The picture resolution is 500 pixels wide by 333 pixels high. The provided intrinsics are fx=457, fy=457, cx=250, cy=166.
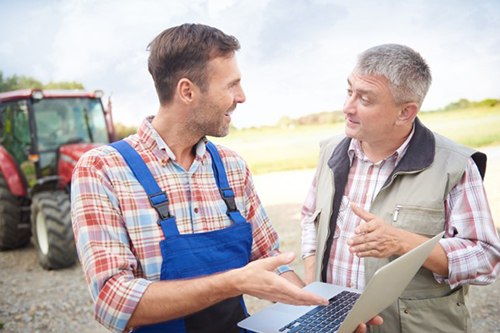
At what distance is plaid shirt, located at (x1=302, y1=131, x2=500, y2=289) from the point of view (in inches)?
67.6

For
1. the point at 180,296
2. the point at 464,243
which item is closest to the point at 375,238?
the point at 464,243

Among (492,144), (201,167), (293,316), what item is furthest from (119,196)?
(492,144)

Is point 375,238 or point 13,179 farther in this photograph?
point 13,179

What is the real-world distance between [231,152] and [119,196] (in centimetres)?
58

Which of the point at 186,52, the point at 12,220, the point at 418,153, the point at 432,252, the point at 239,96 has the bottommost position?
the point at 12,220

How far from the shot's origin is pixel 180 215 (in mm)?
1582

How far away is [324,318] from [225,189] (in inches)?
22.6

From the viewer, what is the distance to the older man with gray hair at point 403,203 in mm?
1714

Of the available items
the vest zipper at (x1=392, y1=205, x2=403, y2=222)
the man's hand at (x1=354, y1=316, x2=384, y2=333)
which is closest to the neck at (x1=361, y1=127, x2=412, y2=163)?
the vest zipper at (x1=392, y1=205, x2=403, y2=222)

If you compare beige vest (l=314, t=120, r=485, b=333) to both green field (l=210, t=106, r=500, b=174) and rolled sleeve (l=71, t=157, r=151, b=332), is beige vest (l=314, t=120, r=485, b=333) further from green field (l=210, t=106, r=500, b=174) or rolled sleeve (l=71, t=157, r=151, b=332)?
green field (l=210, t=106, r=500, b=174)

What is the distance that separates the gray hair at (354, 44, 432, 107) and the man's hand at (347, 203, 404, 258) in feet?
1.83

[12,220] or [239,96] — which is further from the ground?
[239,96]

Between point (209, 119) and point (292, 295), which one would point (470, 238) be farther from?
point (209, 119)

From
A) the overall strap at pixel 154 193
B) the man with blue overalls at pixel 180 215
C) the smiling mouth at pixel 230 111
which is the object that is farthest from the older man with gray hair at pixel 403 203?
the overall strap at pixel 154 193
